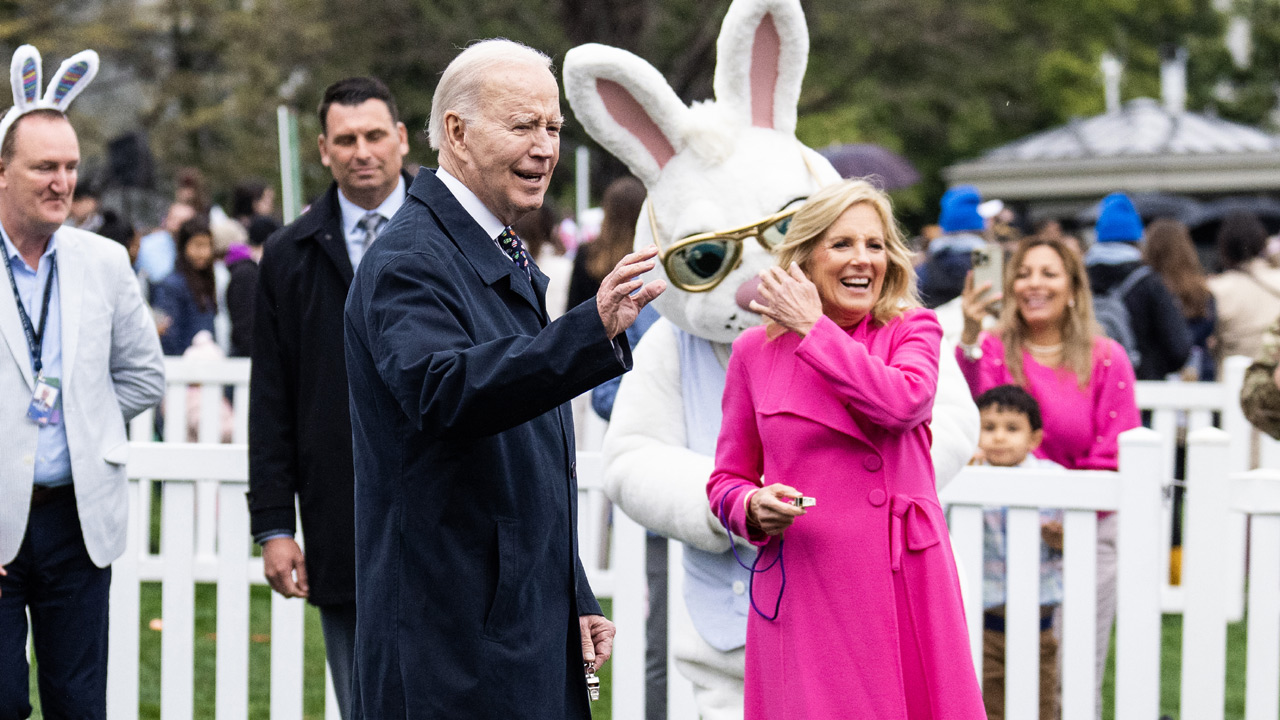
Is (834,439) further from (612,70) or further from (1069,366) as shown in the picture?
(1069,366)

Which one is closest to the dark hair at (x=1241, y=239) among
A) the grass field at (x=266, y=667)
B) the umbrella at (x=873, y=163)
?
the grass field at (x=266, y=667)

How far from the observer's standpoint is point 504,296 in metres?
2.66

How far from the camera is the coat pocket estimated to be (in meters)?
2.50

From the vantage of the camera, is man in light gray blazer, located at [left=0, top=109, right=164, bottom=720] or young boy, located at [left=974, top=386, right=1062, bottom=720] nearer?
man in light gray blazer, located at [left=0, top=109, right=164, bottom=720]

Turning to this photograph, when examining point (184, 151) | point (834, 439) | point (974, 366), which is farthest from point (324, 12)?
point (834, 439)

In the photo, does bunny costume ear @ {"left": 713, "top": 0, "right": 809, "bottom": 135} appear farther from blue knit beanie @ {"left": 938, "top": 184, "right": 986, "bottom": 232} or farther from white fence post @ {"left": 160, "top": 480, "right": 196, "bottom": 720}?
blue knit beanie @ {"left": 938, "top": 184, "right": 986, "bottom": 232}

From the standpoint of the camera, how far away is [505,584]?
251 centimetres

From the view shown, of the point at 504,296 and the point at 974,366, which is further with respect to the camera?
the point at 974,366

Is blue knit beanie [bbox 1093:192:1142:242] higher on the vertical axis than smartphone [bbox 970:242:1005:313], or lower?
higher

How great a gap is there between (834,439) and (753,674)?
0.56 metres

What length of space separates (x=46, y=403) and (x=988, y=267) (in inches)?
124

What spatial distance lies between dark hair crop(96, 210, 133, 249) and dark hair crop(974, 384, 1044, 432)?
17.4 ft

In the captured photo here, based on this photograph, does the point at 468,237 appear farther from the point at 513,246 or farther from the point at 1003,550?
the point at 1003,550

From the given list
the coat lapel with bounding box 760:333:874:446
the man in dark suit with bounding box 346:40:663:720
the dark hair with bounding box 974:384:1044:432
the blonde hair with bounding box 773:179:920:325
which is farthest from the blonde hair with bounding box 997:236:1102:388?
the man in dark suit with bounding box 346:40:663:720
